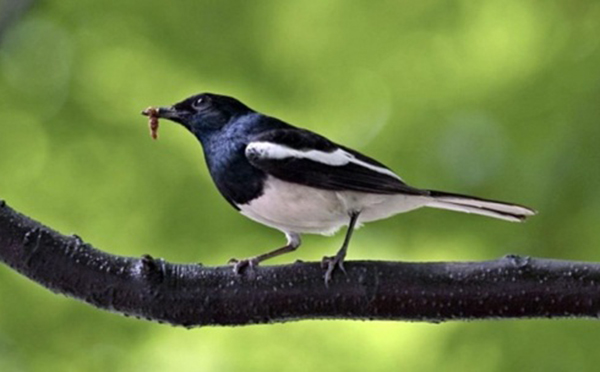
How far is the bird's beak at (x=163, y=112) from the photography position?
274 cm

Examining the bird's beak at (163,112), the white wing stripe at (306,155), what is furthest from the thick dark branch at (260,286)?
the bird's beak at (163,112)

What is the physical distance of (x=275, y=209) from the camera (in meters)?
2.52

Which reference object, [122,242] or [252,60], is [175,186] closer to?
[122,242]

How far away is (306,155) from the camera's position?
103 inches

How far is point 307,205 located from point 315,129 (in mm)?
1550

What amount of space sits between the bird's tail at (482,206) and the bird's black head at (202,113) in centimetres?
63

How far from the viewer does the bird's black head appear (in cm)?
280

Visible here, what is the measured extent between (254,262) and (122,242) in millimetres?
1753

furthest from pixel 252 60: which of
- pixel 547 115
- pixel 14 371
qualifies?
pixel 14 371

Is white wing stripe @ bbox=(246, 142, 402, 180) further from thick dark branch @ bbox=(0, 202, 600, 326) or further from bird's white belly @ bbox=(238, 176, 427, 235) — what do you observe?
thick dark branch @ bbox=(0, 202, 600, 326)

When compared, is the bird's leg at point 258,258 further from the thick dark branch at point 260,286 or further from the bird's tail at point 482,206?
the bird's tail at point 482,206

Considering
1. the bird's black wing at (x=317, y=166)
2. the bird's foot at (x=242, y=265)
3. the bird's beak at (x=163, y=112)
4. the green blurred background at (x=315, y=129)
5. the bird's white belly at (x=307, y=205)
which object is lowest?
the bird's foot at (x=242, y=265)

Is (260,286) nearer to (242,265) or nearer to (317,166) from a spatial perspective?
(242,265)

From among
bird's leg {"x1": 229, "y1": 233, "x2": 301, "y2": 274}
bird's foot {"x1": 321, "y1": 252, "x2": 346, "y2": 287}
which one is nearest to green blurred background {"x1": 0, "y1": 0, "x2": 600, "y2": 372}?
bird's leg {"x1": 229, "y1": 233, "x2": 301, "y2": 274}
